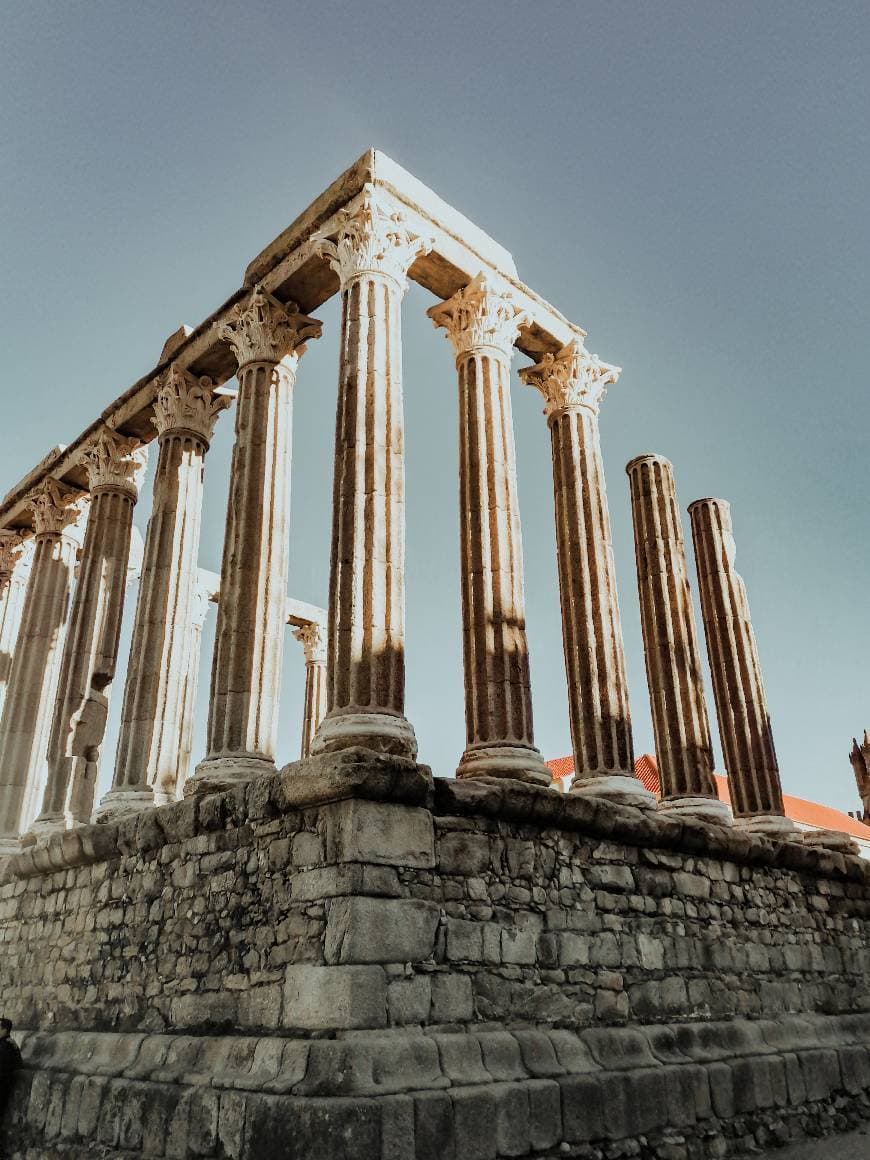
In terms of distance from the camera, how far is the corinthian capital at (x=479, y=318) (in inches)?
527

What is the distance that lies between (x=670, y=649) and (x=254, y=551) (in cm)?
708

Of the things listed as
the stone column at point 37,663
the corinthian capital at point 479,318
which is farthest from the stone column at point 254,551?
the stone column at point 37,663

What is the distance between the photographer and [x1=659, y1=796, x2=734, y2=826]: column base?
13352 mm

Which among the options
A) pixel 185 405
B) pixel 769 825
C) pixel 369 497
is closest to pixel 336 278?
pixel 185 405

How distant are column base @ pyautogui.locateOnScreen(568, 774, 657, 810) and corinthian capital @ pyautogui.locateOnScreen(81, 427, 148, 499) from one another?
10.3 m

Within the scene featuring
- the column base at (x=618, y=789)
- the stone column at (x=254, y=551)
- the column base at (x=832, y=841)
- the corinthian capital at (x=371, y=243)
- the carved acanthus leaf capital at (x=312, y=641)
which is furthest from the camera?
the carved acanthus leaf capital at (x=312, y=641)

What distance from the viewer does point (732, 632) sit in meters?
16.6

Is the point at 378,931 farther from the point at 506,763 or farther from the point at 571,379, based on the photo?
the point at 571,379

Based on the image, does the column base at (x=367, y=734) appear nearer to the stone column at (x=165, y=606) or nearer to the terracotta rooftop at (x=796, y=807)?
the stone column at (x=165, y=606)

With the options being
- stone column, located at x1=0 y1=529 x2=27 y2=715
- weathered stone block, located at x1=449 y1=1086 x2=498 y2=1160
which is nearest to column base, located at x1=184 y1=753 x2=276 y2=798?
weathered stone block, located at x1=449 y1=1086 x2=498 y2=1160

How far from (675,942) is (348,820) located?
4448 mm

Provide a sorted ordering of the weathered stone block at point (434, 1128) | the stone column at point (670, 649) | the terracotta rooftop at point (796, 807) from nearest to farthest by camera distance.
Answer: the weathered stone block at point (434, 1128) → the stone column at point (670, 649) → the terracotta rooftop at point (796, 807)

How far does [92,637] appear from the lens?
16.0 m

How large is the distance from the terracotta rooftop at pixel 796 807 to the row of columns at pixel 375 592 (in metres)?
16.7
